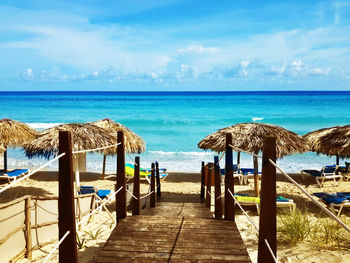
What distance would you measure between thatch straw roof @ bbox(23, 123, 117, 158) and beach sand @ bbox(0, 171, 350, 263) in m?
1.30

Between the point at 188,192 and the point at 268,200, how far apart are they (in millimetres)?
7710

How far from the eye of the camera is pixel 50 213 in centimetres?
536

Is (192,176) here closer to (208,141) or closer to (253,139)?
(208,141)

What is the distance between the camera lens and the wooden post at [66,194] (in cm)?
225

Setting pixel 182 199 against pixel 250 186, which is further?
pixel 250 186

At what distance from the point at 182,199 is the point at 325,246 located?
4573mm

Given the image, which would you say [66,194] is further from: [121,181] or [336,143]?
[336,143]

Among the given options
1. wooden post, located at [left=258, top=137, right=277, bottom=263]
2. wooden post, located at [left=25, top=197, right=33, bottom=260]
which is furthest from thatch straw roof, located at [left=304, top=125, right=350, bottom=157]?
wooden post, located at [left=25, top=197, right=33, bottom=260]

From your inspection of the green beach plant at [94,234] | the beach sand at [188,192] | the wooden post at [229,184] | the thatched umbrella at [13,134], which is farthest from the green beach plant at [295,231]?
the thatched umbrella at [13,134]

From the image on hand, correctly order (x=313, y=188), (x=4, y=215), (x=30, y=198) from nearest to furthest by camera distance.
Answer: (x=4, y=215) → (x=30, y=198) → (x=313, y=188)

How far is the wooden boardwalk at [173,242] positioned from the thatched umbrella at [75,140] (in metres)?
4.71

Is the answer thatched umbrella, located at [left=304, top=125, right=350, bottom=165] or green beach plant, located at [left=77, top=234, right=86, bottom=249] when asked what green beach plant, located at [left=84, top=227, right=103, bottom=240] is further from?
thatched umbrella, located at [left=304, top=125, right=350, bottom=165]

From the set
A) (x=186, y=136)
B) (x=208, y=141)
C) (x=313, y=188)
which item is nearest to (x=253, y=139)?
(x=208, y=141)

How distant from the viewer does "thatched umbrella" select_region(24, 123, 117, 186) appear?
27.6 feet
